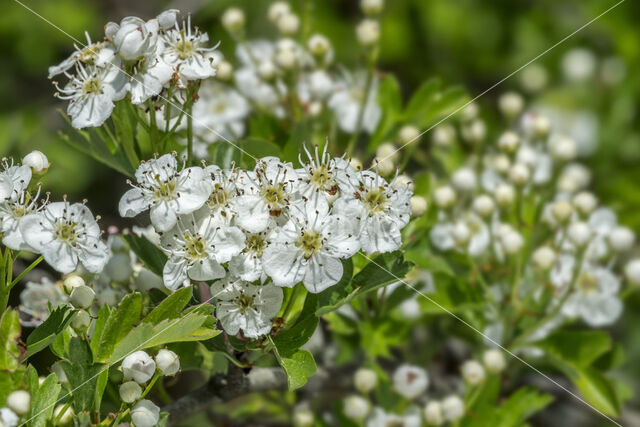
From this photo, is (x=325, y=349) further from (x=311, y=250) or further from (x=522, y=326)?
(x=311, y=250)

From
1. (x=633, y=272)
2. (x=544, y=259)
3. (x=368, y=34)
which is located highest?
(x=368, y=34)

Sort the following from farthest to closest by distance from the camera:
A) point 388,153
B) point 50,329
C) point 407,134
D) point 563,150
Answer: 1. point 563,150
2. point 407,134
3. point 388,153
4. point 50,329

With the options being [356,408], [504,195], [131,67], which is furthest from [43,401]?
[504,195]

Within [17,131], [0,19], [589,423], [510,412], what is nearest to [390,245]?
[510,412]

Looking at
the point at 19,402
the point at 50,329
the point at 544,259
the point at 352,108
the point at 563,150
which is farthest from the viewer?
the point at 563,150

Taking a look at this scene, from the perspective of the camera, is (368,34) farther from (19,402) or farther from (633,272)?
(19,402)

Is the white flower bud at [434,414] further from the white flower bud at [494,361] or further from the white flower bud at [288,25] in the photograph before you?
the white flower bud at [288,25]
